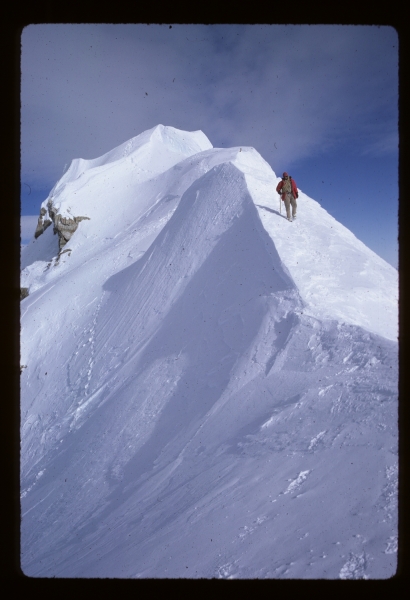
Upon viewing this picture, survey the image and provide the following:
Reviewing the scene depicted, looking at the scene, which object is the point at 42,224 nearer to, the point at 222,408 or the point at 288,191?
the point at 288,191

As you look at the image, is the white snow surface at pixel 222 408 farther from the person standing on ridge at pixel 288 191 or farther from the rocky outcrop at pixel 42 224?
the rocky outcrop at pixel 42 224

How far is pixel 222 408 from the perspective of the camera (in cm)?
456

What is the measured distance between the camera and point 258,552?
2451 millimetres

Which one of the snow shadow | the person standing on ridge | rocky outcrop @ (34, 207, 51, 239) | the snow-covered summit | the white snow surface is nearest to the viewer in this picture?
the white snow surface

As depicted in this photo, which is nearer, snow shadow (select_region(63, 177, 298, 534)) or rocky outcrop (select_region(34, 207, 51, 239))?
snow shadow (select_region(63, 177, 298, 534))

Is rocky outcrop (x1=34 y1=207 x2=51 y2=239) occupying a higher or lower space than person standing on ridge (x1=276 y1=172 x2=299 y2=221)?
higher

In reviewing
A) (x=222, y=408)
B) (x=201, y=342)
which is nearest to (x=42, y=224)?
(x=201, y=342)

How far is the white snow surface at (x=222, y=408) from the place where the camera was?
2.63 m

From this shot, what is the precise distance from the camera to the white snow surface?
263 cm

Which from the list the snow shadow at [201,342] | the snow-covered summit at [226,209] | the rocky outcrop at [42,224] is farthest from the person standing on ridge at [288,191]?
the rocky outcrop at [42,224]

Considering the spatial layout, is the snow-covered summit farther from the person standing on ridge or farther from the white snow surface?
the person standing on ridge

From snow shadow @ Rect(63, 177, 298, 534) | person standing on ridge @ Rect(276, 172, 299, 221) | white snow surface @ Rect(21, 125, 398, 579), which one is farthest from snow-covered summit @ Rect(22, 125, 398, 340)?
snow shadow @ Rect(63, 177, 298, 534)

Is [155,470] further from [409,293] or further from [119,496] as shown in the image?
[409,293]
